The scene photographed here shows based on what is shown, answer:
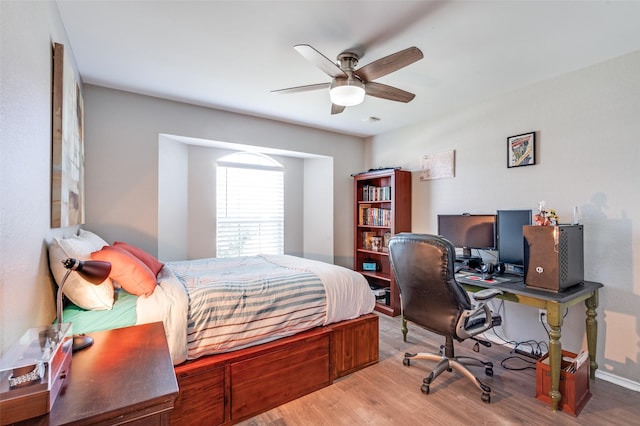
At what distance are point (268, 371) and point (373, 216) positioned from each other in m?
2.73

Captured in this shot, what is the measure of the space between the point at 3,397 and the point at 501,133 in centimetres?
372

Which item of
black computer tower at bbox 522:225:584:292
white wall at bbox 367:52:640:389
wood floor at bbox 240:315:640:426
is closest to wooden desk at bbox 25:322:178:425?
wood floor at bbox 240:315:640:426

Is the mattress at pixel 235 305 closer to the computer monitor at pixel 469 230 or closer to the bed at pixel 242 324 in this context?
the bed at pixel 242 324

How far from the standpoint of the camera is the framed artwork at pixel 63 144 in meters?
1.56

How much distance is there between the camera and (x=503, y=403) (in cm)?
206

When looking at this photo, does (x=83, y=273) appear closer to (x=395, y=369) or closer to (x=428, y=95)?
(x=395, y=369)

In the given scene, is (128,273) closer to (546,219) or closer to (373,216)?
(546,219)

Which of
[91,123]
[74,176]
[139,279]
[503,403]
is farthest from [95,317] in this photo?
[503,403]

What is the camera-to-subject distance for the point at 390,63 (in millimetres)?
1879

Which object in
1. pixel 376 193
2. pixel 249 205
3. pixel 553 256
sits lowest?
pixel 553 256

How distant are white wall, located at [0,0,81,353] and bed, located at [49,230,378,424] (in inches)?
8.5

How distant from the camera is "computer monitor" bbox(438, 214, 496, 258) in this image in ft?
9.33

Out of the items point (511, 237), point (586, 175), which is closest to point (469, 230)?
point (511, 237)

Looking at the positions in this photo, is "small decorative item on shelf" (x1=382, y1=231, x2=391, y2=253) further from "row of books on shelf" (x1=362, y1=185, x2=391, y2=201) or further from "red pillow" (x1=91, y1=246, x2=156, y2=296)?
"red pillow" (x1=91, y1=246, x2=156, y2=296)
